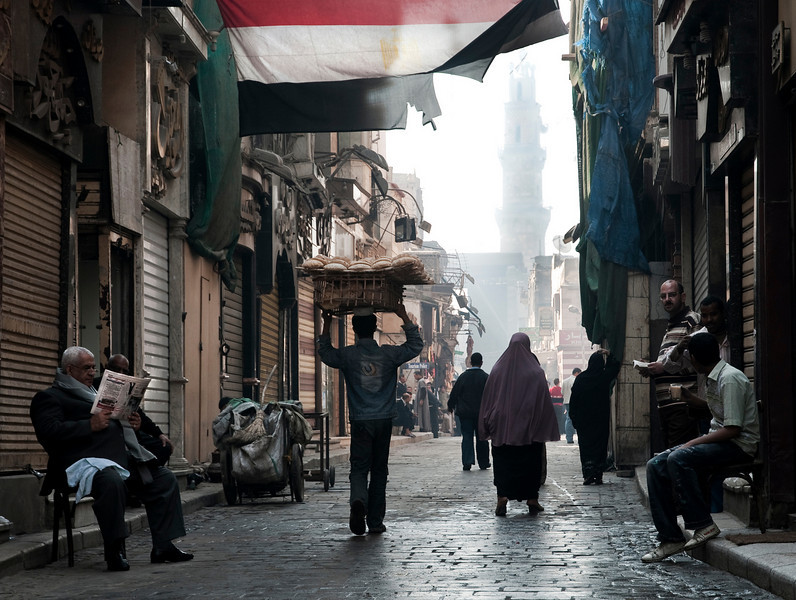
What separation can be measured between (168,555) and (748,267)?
514cm

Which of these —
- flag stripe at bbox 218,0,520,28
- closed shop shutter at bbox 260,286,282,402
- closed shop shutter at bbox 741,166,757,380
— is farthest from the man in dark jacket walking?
closed shop shutter at bbox 741,166,757,380

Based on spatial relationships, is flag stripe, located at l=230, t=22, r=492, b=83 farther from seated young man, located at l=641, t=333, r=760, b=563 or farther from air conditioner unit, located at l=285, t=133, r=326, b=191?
seated young man, located at l=641, t=333, r=760, b=563

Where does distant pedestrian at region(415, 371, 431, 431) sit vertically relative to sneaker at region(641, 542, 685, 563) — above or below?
below

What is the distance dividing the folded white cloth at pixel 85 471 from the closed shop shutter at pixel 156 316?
251 inches

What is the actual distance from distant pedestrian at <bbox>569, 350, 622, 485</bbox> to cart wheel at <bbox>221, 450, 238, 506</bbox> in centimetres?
478

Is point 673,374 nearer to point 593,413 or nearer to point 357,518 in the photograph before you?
point 357,518

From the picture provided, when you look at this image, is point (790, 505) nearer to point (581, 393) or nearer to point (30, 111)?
point (30, 111)

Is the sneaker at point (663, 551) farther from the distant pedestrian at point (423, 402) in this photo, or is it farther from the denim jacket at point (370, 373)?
the distant pedestrian at point (423, 402)

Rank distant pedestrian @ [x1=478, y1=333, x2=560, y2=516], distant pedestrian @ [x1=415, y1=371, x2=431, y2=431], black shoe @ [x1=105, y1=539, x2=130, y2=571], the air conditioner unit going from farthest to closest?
distant pedestrian @ [x1=415, y1=371, x2=431, y2=431] < the air conditioner unit < distant pedestrian @ [x1=478, y1=333, x2=560, y2=516] < black shoe @ [x1=105, y1=539, x2=130, y2=571]

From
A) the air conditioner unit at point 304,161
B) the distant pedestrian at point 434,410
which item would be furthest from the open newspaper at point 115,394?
the distant pedestrian at point 434,410

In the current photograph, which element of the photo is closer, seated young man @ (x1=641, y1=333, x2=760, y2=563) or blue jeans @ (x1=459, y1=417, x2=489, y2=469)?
seated young man @ (x1=641, y1=333, x2=760, y2=563)

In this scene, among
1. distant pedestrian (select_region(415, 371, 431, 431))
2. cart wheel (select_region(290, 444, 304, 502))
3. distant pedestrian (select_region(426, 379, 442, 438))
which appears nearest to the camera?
cart wheel (select_region(290, 444, 304, 502))

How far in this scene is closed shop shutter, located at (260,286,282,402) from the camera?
888 inches

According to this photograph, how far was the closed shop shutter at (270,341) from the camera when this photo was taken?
22547mm
